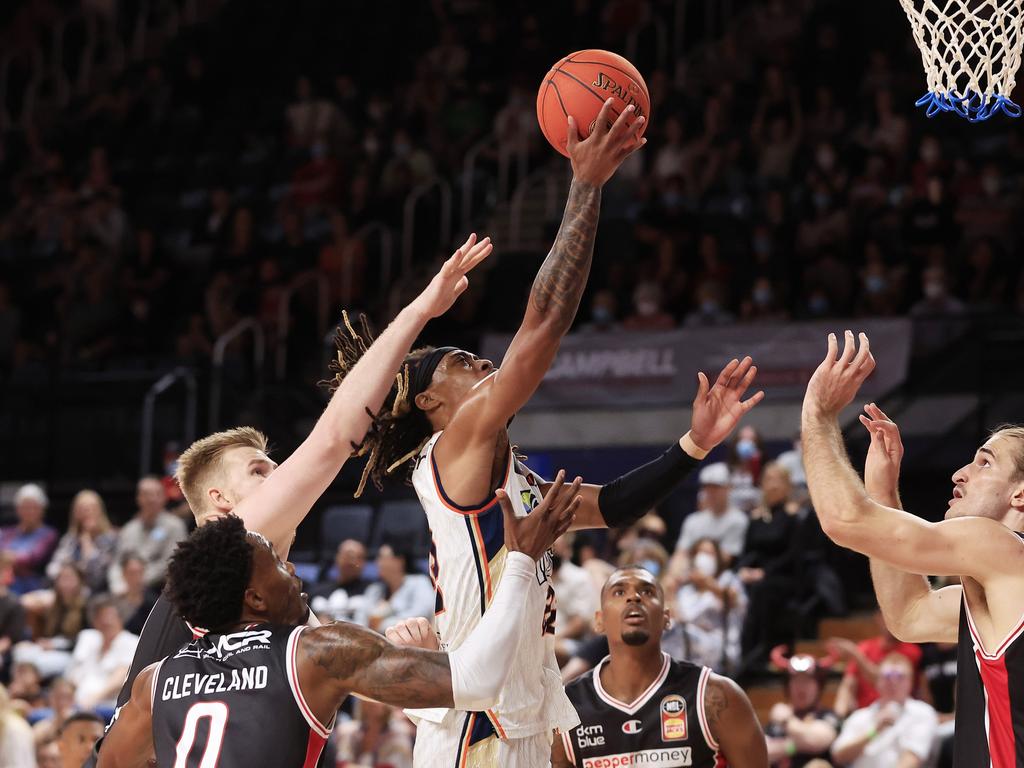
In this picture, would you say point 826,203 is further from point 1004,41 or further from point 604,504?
point 604,504

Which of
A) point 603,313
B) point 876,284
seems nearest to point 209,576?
point 876,284

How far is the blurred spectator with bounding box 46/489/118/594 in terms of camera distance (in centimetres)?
1261

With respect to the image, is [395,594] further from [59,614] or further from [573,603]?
[59,614]

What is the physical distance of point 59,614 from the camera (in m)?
12.3

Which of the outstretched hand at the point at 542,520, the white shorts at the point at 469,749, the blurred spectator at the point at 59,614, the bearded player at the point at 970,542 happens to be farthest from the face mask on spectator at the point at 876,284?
the outstretched hand at the point at 542,520

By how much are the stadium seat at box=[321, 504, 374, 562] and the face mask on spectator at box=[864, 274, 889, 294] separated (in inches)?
176

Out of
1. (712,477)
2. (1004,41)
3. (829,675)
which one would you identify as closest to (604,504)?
(1004,41)

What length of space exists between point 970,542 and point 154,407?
10858 mm

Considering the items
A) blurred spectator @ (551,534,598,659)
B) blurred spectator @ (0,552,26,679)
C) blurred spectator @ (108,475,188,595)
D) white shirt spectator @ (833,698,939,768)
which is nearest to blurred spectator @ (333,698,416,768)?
blurred spectator @ (551,534,598,659)

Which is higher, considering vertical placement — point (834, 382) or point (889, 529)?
point (834, 382)

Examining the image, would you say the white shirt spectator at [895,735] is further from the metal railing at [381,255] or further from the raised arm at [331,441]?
the metal railing at [381,255]

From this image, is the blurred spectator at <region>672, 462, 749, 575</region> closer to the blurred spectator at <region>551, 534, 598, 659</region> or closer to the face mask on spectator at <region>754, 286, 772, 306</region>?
the blurred spectator at <region>551, 534, 598, 659</region>

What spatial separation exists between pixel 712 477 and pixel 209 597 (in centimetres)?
754

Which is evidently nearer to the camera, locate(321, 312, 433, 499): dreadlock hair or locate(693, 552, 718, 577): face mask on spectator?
locate(321, 312, 433, 499): dreadlock hair
